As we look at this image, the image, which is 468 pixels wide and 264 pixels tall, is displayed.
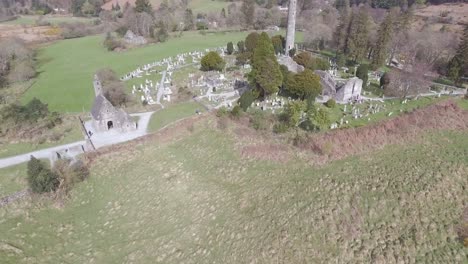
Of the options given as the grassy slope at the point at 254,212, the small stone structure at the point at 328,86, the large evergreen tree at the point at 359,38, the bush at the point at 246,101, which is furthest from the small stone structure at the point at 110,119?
the large evergreen tree at the point at 359,38

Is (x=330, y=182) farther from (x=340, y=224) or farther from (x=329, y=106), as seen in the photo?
(x=329, y=106)

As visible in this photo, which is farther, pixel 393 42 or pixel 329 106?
pixel 393 42

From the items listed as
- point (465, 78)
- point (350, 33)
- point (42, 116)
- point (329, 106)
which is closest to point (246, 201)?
point (329, 106)

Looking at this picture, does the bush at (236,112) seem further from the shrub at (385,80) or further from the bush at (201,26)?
the bush at (201,26)

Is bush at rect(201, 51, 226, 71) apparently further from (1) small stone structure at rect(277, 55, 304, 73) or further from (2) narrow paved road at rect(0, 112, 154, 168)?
(2) narrow paved road at rect(0, 112, 154, 168)

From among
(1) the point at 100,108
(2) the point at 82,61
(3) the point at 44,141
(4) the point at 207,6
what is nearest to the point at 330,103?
(1) the point at 100,108
